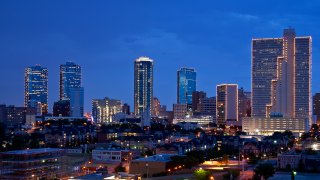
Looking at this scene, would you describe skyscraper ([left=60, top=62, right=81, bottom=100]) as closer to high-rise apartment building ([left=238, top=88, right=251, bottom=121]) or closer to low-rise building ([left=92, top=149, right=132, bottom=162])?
high-rise apartment building ([left=238, top=88, right=251, bottom=121])

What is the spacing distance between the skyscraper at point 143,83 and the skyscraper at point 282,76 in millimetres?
28104

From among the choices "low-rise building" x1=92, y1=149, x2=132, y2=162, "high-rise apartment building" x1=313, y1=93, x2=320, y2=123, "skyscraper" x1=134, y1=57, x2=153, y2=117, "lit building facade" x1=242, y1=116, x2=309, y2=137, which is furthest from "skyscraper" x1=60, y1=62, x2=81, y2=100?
"low-rise building" x1=92, y1=149, x2=132, y2=162

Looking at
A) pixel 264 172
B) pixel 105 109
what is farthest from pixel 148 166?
pixel 105 109

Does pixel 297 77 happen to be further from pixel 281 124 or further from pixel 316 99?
pixel 316 99

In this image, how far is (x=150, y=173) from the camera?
65.4ft

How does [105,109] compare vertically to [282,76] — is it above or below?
below

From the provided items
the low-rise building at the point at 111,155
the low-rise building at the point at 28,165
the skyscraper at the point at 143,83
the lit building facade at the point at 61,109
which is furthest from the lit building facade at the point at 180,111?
the low-rise building at the point at 28,165

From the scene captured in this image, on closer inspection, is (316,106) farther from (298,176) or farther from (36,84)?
(298,176)

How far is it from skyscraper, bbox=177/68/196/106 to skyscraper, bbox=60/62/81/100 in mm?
17700

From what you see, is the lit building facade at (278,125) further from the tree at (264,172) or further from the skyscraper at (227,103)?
the tree at (264,172)

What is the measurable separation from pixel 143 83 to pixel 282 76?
34682mm

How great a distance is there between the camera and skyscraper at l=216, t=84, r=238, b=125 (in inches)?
2677

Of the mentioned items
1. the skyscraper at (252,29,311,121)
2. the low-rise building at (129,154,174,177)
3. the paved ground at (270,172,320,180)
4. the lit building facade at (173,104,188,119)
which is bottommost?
the paved ground at (270,172,320,180)

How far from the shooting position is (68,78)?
307ft
